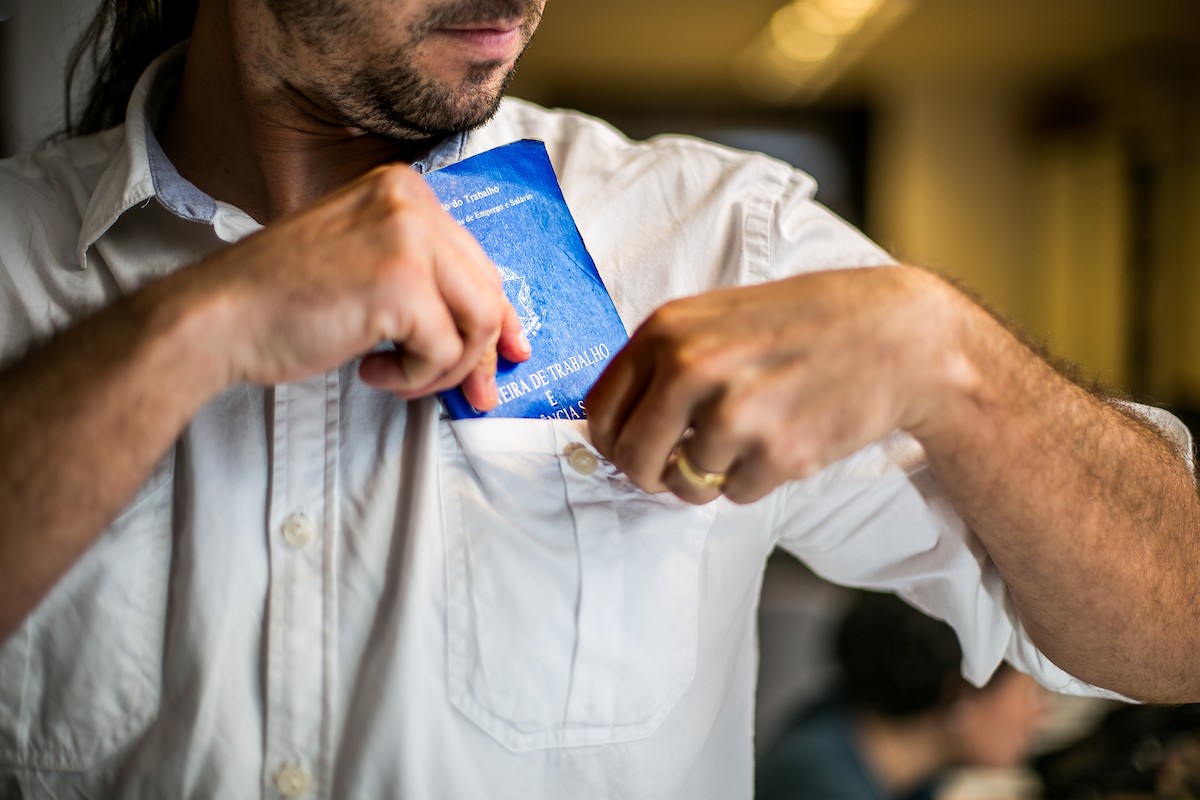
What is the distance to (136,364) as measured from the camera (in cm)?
66

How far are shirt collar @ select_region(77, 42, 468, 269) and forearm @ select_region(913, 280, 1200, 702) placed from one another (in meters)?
0.53

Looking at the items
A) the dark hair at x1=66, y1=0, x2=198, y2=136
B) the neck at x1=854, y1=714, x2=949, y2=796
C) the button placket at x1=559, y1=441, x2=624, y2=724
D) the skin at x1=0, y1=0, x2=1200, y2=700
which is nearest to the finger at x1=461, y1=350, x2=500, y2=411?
the skin at x1=0, y1=0, x2=1200, y2=700

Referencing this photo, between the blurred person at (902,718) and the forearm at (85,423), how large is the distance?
1602 mm

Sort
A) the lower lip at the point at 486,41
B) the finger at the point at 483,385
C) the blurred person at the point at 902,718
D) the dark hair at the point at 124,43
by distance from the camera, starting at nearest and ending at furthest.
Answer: the finger at the point at 483,385
the lower lip at the point at 486,41
the dark hair at the point at 124,43
the blurred person at the point at 902,718

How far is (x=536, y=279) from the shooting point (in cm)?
89

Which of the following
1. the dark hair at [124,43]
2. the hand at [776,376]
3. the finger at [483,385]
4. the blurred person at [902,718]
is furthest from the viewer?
the blurred person at [902,718]

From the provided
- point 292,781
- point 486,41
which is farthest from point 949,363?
point 292,781

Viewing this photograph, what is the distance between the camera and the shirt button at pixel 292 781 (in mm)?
816

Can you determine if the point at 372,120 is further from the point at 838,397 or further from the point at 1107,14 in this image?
the point at 1107,14

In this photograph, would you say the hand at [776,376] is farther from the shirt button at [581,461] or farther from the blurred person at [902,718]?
the blurred person at [902,718]

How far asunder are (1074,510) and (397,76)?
0.67m

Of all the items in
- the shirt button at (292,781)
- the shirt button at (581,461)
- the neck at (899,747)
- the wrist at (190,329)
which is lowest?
the neck at (899,747)

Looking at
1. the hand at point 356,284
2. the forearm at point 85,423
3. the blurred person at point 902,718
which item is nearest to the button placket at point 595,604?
the hand at point 356,284

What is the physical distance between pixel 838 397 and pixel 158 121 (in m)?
0.81
